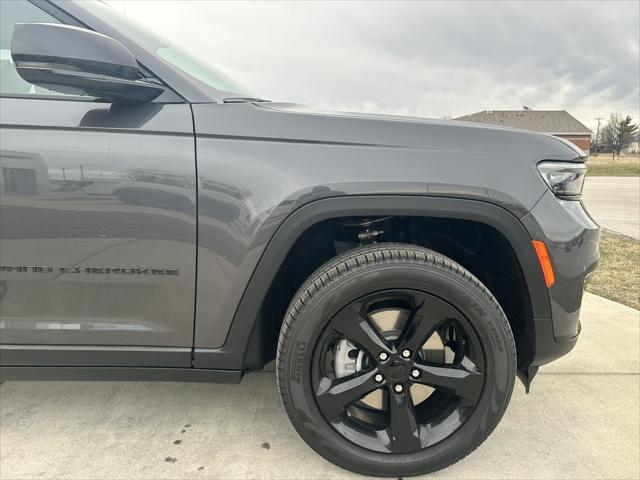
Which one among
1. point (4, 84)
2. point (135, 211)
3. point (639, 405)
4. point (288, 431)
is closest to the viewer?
point (135, 211)

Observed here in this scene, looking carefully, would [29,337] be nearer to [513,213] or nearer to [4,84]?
[4,84]

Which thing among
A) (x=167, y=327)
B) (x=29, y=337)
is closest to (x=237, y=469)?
(x=167, y=327)

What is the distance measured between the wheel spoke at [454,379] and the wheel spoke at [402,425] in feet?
0.34

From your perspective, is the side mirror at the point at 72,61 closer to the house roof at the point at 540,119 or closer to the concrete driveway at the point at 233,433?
the concrete driveway at the point at 233,433

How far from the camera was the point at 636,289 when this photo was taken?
389cm

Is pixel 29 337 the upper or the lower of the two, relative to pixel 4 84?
lower

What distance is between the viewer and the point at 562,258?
5.07 feet

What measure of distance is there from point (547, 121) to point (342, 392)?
56913 millimetres

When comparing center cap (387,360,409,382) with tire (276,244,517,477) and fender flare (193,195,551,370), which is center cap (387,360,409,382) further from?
fender flare (193,195,551,370)

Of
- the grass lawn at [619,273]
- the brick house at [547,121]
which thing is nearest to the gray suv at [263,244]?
the grass lawn at [619,273]

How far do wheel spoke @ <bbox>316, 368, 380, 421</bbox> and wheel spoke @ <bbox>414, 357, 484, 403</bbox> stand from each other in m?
0.19

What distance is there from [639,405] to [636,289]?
7.37ft

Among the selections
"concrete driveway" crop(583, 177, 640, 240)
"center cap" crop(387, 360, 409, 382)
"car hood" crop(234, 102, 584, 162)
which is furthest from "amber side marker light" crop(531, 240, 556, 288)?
"concrete driveway" crop(583, 177, 640, 240)

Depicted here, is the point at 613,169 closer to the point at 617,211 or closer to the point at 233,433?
the point at 617,211
